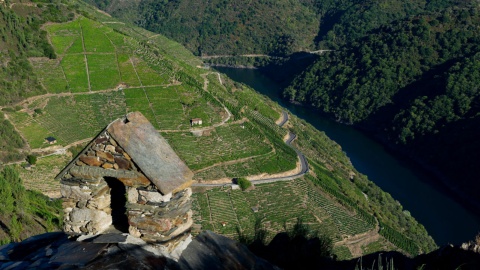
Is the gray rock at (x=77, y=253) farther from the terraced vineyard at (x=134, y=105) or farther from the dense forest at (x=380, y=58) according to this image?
the dense forest at (x=380, y=58)

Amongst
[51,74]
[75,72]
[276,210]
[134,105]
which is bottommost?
[276,210]

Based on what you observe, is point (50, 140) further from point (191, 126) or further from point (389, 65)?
point (389, 65)

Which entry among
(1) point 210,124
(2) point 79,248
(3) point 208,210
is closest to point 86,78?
(1) point 210,124

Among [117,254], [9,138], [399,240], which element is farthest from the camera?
[399,240]

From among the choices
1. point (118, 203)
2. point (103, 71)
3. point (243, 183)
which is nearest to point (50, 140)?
point (103, 71)

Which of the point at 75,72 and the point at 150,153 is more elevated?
the point at 150,153

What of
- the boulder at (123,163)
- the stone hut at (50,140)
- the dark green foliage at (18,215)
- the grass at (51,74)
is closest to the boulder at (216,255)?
the boulder at (123,163)
